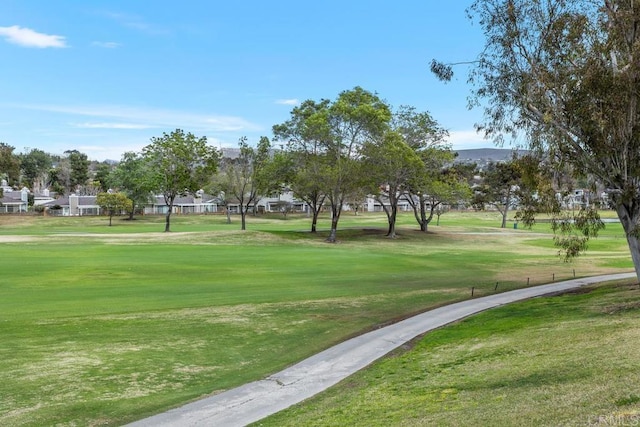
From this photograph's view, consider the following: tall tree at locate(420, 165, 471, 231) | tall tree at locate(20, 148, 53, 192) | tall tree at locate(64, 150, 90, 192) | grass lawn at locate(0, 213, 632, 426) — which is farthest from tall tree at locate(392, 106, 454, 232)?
tall tree at locate(20, 148, 53, 192)

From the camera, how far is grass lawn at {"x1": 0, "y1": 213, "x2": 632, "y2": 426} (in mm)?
14797

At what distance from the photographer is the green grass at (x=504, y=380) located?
30.6 ft

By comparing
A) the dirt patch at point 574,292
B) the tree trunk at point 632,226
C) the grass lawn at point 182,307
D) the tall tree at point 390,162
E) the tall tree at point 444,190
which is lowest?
the grass lawn at point 182,307

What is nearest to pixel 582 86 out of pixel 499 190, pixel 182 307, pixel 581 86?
pixel 581 86

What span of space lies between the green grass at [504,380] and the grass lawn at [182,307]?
12.5ft

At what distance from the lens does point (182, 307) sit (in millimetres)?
26281

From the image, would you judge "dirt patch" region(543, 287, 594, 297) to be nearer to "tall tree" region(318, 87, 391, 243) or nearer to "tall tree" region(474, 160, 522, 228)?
"tall tree" region(318, 87, 391, 243)

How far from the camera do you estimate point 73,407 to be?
1323cm

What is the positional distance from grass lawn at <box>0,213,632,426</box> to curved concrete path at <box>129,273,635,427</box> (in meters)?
0.68

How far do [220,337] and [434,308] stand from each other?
11.4 metres

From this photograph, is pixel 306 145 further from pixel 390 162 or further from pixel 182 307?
pixel 182 307

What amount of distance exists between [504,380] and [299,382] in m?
5.71

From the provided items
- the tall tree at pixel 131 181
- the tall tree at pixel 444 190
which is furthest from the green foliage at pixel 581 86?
the tall tree at pixel 131 181

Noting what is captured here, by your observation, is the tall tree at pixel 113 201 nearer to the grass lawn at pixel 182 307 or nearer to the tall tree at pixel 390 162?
the grass lawn at pixel 182 307
